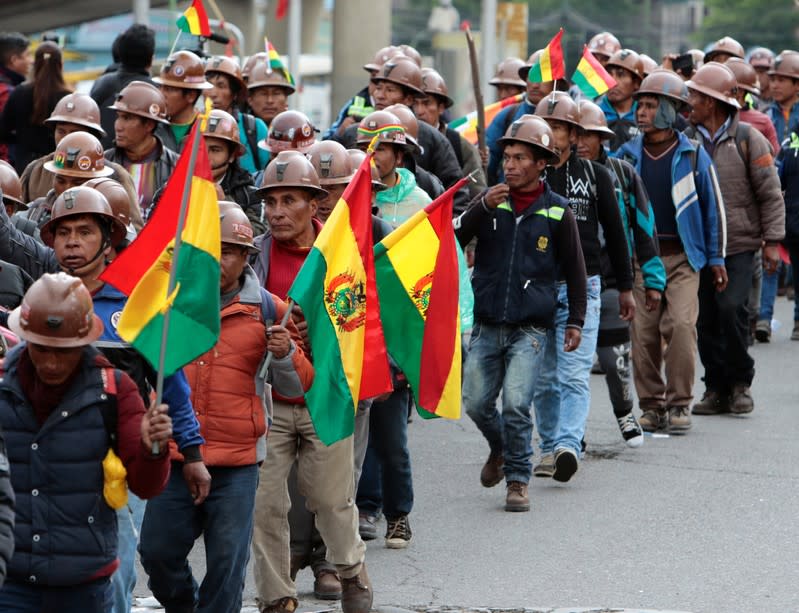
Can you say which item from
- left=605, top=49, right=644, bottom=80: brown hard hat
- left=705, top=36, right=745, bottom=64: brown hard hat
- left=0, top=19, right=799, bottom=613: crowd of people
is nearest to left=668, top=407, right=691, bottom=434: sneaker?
left=0, top=19, right=799, bottom=613: crowd of people

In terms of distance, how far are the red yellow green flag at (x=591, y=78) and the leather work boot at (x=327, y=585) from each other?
546 centimetres

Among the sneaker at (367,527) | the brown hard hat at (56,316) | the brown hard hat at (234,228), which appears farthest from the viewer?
the sneaker at (367,527)

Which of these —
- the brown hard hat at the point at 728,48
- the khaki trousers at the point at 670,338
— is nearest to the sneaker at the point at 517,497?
the khaki trousers at the point at 670,338

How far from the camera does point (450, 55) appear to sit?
4181 centimetres

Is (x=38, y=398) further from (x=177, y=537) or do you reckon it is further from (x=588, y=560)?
(x=588, y=560)

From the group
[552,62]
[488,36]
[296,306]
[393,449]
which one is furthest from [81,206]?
[488,36]

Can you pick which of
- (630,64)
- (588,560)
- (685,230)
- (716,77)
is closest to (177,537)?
(588,560)

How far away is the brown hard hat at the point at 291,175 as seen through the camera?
7258mm

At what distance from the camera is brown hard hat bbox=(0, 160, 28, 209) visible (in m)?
7.89

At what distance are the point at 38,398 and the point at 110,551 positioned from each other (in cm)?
51

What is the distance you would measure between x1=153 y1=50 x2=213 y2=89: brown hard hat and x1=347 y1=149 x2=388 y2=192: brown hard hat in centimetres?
193

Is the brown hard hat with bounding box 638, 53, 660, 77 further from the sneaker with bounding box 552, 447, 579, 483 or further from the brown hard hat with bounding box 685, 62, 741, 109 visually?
the sneaker with bounding box 552, 447, 579, 483

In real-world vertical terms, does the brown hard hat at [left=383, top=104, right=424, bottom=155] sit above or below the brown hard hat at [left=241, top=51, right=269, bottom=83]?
below

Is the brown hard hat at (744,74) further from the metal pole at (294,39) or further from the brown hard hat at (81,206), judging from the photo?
the metal pole at (294,39)
